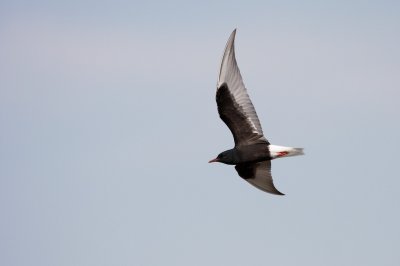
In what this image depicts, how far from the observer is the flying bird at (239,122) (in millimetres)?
21609

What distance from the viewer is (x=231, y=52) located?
2139cm

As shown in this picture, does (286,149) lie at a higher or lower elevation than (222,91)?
lower

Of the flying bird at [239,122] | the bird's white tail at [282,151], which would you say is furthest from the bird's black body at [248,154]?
the bird's white tail at [282,151]

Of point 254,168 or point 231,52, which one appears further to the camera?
point 254,168

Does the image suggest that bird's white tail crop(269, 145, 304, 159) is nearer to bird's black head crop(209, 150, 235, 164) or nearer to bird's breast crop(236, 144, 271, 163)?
bird's breast crop(236, 144, 271, 163)

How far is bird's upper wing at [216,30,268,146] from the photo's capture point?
70.9ft

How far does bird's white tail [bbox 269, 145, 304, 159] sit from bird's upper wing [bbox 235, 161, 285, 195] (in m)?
0.98

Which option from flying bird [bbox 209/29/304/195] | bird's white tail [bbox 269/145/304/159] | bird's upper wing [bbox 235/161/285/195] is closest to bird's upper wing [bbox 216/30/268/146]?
flying bird [bbox 209/29/304/195]

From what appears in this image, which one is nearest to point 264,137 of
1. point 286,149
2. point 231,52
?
point 286,149

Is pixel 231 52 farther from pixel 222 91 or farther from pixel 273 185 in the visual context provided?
pixel 273 185

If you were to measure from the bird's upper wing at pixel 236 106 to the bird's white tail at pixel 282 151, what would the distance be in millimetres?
308

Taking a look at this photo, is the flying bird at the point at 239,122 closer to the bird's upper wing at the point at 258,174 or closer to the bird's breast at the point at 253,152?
the bird's breast at the point at 253,152

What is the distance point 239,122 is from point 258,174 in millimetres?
1662

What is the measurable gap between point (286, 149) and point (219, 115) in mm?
1834
